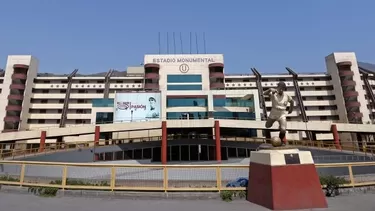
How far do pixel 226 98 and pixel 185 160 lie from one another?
54.4 feet

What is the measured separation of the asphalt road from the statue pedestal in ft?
1.44

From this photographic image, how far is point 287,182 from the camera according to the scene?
7.39m

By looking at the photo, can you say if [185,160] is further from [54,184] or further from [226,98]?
[54,184]

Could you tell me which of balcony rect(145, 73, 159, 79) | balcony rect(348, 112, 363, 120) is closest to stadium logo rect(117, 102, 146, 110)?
balcony rect(145, 73, 159, 79)

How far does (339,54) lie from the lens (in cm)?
6059

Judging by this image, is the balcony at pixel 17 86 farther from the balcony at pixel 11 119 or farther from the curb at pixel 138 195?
the curb at pixel 138 195

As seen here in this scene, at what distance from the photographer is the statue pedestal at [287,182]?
7297 millimetres

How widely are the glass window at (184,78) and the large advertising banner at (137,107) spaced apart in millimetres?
13963

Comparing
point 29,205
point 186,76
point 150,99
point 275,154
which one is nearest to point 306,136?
point 186,76

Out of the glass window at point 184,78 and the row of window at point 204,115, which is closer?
the row of window at point 204,115

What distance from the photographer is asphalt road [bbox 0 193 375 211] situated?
7512 mm

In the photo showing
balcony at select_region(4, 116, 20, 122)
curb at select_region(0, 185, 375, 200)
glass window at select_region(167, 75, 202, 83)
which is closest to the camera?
curb at select_region(0, 185, 375, 200)

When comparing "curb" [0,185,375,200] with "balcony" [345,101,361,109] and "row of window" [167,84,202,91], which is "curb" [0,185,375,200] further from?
"balcony" [345,101,361,109]

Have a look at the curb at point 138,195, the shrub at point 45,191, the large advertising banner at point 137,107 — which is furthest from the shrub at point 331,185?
the large advertising banner at point 137,107
